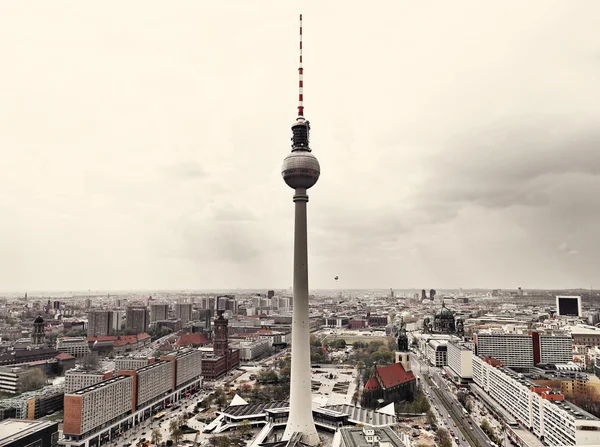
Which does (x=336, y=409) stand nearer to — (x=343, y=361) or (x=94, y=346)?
(x=343, y=361)

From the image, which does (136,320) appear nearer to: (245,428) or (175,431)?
(175,431)

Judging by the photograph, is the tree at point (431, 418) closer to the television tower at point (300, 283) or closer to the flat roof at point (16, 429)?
the television tower at point (300, 283)

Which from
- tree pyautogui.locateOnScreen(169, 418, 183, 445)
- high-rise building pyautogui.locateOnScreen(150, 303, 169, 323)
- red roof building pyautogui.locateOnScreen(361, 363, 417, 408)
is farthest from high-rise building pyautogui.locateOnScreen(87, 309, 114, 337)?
red roof building pyautogui.locateOnScreen(361, 363, 417, 408)

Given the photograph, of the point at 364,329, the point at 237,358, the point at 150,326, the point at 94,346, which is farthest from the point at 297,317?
the point at 364,329

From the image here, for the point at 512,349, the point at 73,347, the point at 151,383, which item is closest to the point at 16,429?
the point at 151,383

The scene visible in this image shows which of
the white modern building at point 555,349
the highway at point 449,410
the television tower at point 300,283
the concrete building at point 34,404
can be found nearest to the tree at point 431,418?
the highway at point 449,410

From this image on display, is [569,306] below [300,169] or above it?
below
